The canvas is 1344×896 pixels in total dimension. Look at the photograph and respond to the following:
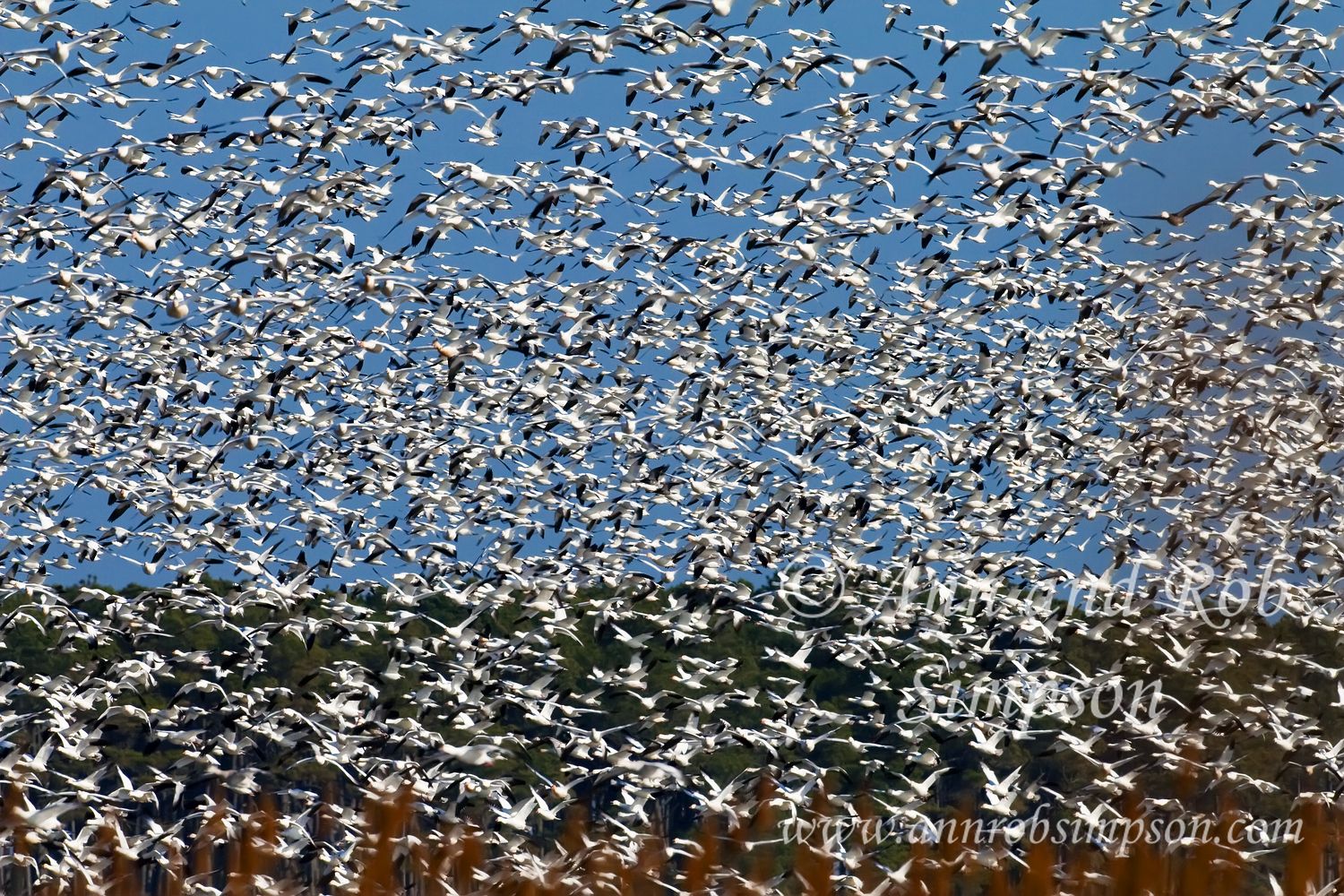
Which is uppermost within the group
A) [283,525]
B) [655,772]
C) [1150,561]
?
[1150,561]

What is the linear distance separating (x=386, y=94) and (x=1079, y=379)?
1494cm

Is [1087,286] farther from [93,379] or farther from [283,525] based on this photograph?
[93,379]

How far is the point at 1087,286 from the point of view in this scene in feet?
116

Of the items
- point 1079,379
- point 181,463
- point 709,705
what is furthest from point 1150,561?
point 181,463

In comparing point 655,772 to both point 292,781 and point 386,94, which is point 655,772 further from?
point 292,781

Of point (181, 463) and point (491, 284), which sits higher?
point (491, 284)

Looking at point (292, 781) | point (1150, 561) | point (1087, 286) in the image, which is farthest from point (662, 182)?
point (292, 781)

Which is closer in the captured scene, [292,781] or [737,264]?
[737,264]

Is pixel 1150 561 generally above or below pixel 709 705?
above

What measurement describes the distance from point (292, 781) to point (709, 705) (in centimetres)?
2493

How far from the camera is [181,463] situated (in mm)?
34406

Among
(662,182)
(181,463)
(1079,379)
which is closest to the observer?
(662,182)

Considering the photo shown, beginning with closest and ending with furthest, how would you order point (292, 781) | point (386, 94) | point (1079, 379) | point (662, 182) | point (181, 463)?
point (386, 94), point (662, 182), point (181, 463), point (1079, 379), point (292, 781)

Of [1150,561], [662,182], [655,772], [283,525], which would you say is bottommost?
[655,772]
